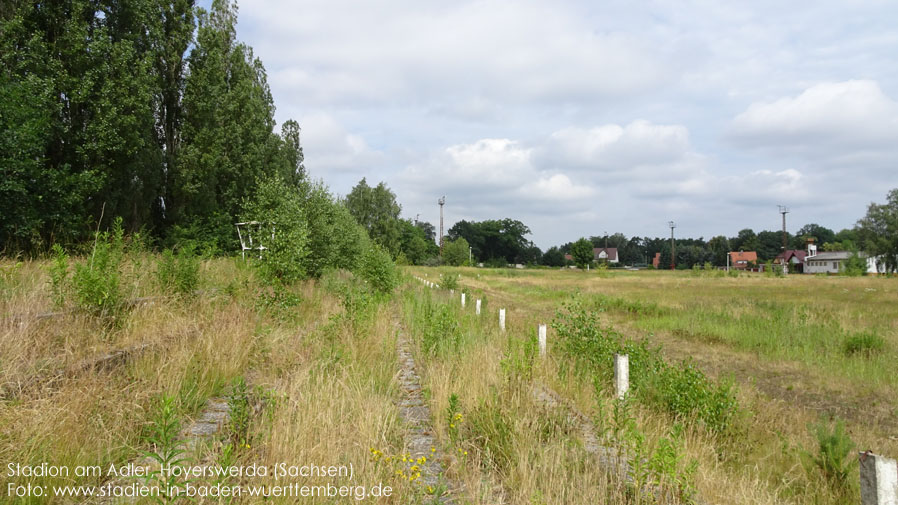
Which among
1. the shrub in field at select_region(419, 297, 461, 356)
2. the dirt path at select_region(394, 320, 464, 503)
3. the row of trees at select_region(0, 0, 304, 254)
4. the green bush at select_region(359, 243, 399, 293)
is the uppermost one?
the row of trees at select_region(0, 0, 304, 254)

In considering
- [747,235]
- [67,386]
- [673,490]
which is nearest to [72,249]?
[67,386]

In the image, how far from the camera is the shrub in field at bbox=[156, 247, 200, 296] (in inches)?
301

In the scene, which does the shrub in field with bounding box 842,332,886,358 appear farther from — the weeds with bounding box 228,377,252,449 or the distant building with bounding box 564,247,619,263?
the distant building with bounding box 564,247,619,263

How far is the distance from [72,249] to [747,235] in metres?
165

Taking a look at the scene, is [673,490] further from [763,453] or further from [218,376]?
[218,376]

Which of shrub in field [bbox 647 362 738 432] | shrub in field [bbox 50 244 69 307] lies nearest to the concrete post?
shrub in field [bbox 647 362 738 432]

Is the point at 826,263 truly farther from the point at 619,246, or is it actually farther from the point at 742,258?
the point at 619,246

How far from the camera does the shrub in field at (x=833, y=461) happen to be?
178 inches

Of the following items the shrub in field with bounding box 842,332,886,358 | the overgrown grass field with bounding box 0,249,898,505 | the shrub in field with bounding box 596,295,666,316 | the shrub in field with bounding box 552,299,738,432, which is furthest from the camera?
the shrub in field with bounding box 596,295,666,316

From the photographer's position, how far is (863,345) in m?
10.9

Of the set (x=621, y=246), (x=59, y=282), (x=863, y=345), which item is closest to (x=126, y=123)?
(x=59, y=282)

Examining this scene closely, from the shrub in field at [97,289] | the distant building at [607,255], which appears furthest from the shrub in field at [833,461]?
the distant building at [607,255]

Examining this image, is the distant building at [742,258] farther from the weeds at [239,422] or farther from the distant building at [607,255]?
the weeds at [239,422]

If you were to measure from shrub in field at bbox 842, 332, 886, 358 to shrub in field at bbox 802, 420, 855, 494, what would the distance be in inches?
301
